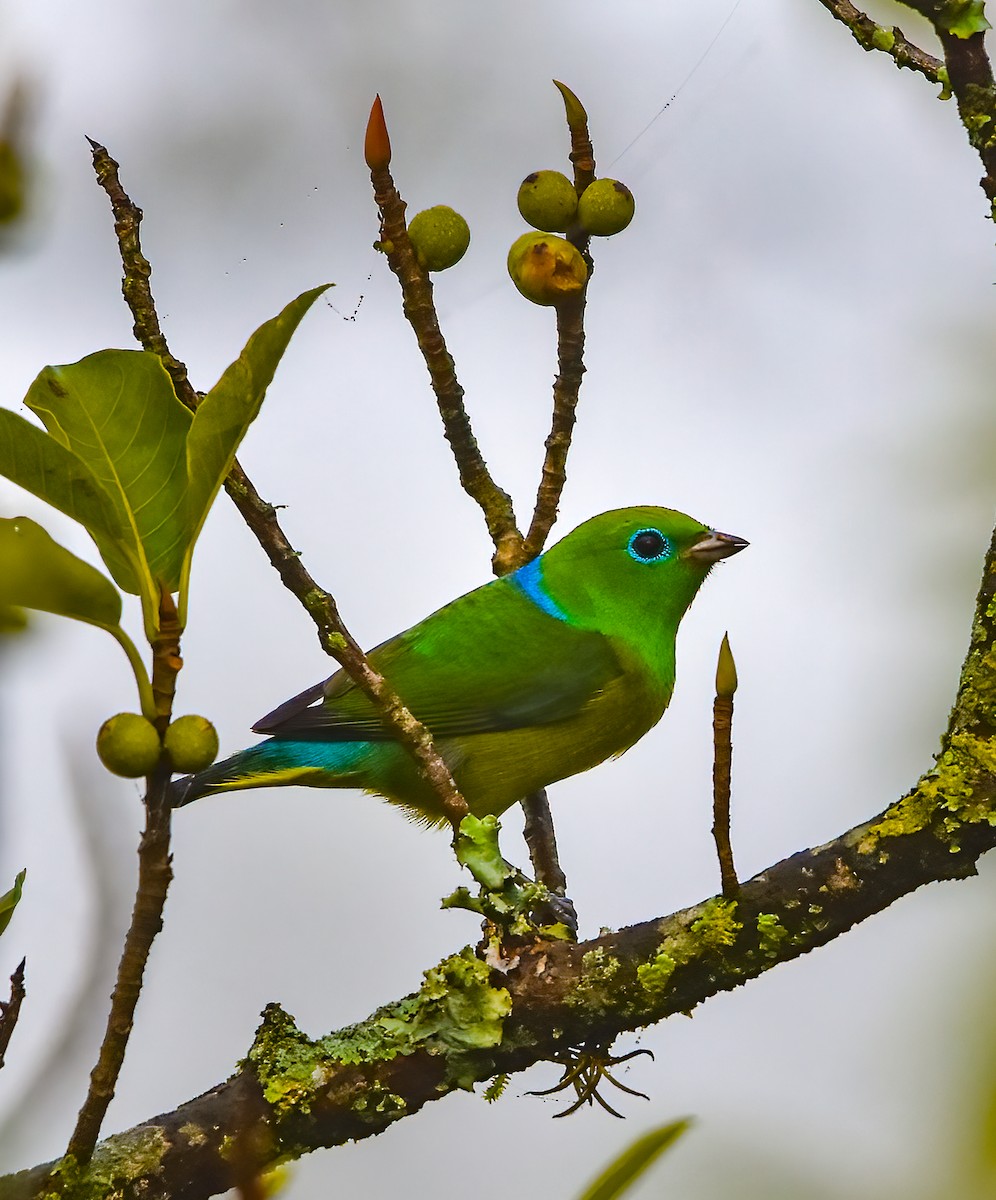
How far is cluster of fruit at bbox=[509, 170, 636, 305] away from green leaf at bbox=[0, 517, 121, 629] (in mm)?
1080

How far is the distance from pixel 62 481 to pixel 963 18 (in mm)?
1307

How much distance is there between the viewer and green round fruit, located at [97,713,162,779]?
1.15m

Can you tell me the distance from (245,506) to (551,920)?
2.51 ft

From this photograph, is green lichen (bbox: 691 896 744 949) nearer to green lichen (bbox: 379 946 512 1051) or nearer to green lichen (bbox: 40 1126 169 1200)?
green lichen (bbox: 379 946 512 1051)

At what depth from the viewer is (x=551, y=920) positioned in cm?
200

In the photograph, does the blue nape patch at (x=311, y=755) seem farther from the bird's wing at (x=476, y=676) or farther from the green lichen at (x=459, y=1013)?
the green lichen at (x=459, y=1013)

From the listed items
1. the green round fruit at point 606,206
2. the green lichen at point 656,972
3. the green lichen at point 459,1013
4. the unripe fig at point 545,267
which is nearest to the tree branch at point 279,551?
the green lichen at point 459,1013

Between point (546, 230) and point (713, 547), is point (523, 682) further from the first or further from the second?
point (546, 230)

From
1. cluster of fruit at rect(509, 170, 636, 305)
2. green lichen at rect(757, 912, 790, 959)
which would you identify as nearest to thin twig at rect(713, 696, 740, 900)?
green lichen at rect(757, 912, 790, 959)

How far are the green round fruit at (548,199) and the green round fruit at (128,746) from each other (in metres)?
1.23

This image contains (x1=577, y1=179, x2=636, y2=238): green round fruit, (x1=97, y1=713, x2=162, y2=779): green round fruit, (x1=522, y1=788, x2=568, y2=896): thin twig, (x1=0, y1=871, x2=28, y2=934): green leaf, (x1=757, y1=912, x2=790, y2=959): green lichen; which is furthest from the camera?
(x1=522, y1=788, x2=568, y2=896): thin twig

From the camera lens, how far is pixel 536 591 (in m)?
3.18

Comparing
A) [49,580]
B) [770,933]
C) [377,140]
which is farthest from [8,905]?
[377,140]

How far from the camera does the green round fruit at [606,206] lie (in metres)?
2.07
